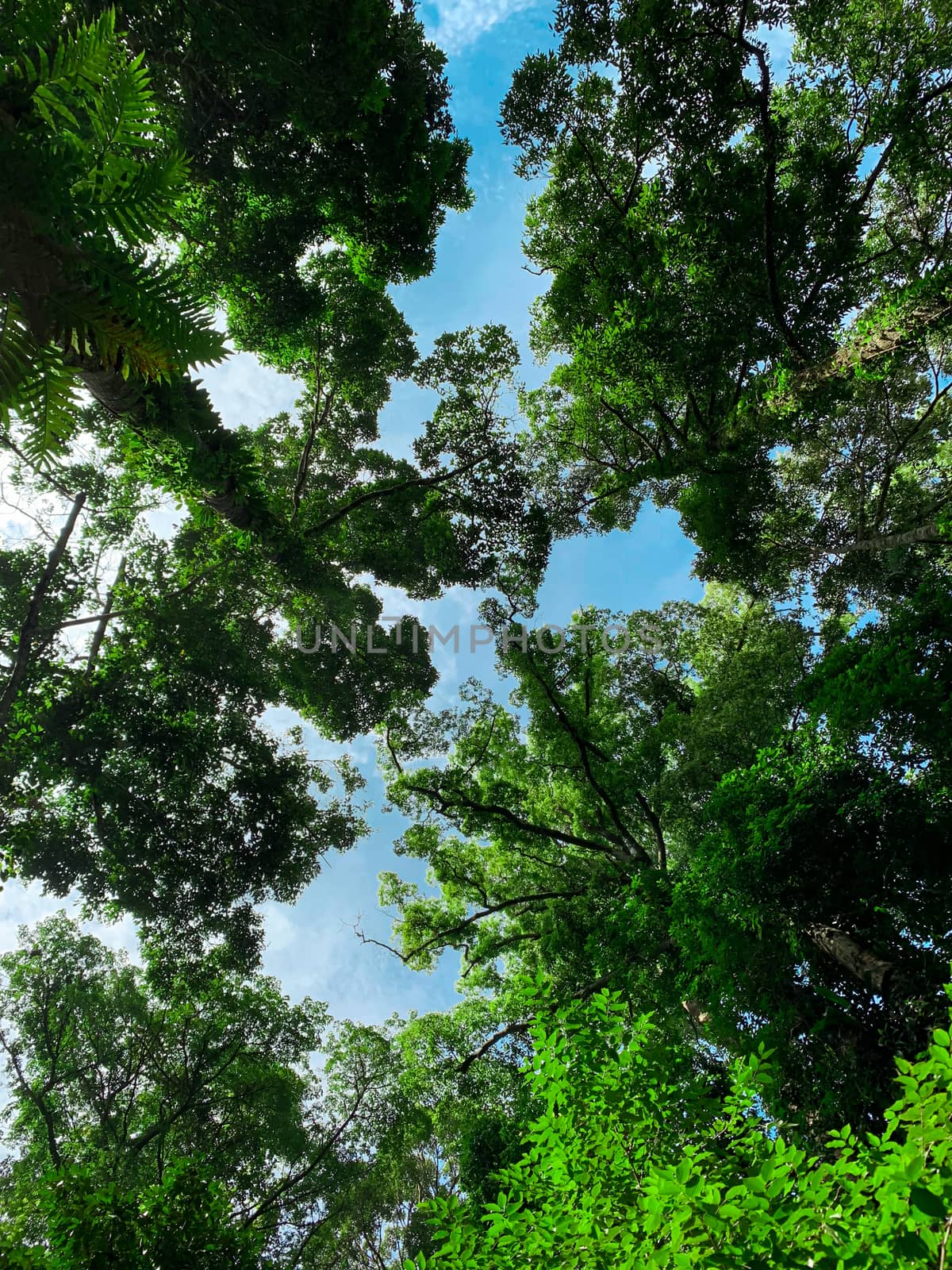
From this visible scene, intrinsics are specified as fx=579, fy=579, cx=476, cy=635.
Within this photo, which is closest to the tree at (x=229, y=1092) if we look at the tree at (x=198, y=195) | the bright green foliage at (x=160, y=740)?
the bright green foliage at (x=160, y=740)

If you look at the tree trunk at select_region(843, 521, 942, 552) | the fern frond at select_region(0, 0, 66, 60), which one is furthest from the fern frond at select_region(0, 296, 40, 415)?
the tree trunk at select_region(843, 521, 942, 552)

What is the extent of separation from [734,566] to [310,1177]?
49.9 feet

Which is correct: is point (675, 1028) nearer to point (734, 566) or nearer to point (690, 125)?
point (734, 566)

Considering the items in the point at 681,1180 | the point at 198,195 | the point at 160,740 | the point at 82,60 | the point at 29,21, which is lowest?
the point at 681,1180

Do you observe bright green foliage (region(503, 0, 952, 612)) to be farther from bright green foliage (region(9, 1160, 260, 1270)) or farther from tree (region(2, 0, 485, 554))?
bright green foliage (region(9, 1160, 260, 1270))

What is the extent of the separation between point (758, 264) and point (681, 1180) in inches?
381

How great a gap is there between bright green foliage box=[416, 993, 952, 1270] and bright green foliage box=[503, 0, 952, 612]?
7.22 m

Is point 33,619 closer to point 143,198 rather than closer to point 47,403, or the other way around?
point 47,403

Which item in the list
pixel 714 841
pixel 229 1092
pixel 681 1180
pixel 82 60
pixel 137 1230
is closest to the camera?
pixel 681 1180

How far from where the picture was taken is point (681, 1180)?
212 cm

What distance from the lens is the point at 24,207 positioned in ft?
9.01

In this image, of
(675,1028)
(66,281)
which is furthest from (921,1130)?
(675,1028)

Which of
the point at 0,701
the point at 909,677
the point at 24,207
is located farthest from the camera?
the point at 0,701

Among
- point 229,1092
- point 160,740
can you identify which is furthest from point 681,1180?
point 229,1092
